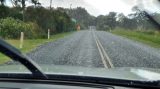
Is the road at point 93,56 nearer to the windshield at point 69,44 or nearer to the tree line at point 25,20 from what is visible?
the windshield at point 69,44

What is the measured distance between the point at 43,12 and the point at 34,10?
15.1 feet

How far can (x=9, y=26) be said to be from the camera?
35.3 metres

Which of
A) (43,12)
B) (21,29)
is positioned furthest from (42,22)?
(21,29)

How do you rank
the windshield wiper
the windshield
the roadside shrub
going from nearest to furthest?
the windshield wiper
the windshield
the roadside shrub

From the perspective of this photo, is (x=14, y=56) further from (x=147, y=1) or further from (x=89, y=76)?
(x=147, y=1)

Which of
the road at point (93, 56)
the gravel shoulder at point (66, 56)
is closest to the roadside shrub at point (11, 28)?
the road at point (93, 56)

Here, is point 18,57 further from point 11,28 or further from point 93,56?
point 11,28

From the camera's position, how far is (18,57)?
258cm

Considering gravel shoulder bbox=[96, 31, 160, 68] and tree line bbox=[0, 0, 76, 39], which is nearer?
gravel shoulder bbox=[96, 31, 160, 68]

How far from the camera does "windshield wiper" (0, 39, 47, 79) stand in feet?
8.24

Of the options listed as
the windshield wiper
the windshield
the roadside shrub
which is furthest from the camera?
the roadside shrub

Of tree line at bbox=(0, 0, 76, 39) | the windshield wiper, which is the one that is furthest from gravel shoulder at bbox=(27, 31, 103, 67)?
the windshield wiper

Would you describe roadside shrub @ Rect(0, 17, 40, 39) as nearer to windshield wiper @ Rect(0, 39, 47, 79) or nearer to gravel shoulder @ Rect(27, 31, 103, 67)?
gravel shoulder @ Rect(27, 31, 103, 67)

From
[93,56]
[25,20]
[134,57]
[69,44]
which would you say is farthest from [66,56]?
[25,20]
